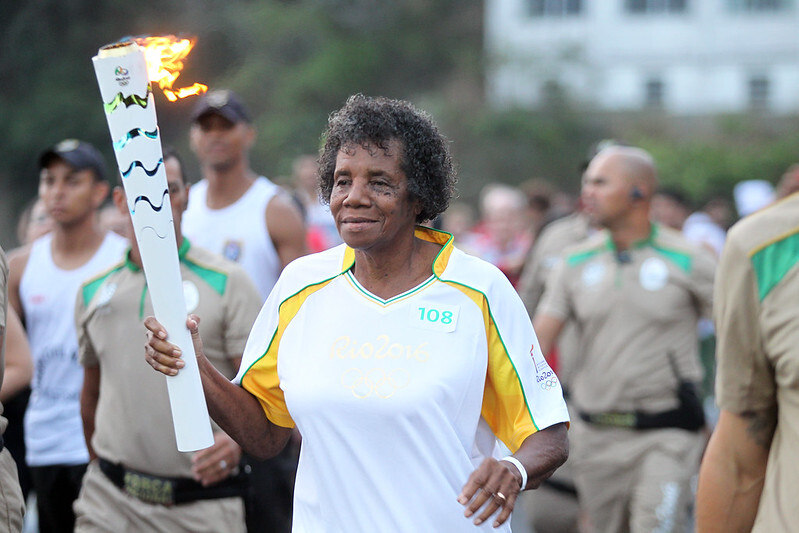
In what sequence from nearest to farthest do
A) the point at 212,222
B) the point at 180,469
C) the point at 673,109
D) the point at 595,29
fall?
the point at 180,469 < the point at 212,222 < the point at 673,109 < the point at 595,29

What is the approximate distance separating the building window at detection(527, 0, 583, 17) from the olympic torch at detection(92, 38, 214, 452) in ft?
177

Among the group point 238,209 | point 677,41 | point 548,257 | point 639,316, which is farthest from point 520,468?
point 677,41

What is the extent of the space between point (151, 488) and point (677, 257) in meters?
3.59

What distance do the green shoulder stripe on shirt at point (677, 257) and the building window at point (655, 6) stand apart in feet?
167

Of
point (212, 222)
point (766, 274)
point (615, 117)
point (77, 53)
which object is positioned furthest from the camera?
point (615, 117)

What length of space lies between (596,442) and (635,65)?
169ft

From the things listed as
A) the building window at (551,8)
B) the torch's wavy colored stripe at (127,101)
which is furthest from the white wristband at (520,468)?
the building window at (551,8)

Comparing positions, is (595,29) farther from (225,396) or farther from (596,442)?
(225,396)

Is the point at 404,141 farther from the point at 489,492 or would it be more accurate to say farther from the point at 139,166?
the point at 489,492

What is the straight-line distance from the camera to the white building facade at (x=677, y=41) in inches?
2165

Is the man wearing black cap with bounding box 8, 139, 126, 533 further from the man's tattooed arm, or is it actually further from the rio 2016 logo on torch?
the man's tattooed arm

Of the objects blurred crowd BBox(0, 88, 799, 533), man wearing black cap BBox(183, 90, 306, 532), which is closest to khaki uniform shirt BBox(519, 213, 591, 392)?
blurred crowd BBox(0, 88, 799, 533)

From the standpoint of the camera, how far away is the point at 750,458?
325cm

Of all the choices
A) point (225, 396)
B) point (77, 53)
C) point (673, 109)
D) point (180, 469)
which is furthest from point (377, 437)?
point (673, 109)
